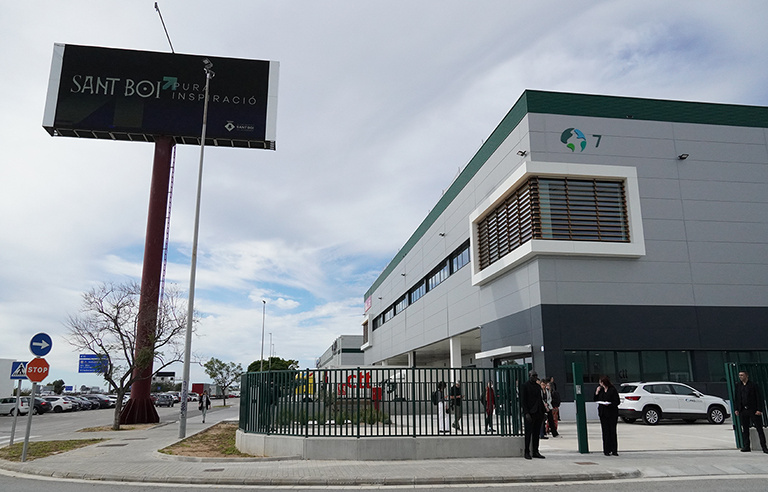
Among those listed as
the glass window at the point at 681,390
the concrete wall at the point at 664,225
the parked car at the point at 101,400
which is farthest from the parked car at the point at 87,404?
the glass window at the point at 681,390

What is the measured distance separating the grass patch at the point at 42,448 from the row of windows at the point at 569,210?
17560 mm

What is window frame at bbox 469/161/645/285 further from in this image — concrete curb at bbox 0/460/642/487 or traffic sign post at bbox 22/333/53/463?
traffic sign post at bbox 22/333/53/463

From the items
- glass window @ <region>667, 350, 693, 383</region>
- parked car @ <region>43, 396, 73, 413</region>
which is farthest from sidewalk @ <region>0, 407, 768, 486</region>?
parked car @ <region>43, 396, 73, 413</region>

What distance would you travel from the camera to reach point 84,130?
29062 mm

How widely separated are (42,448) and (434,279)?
27.9 meters

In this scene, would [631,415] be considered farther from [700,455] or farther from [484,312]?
[484,312]

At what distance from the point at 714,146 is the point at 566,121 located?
7275 mm

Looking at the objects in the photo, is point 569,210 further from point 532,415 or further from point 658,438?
point 532,415

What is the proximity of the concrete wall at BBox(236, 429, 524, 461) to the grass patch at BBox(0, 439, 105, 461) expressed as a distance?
708 centimetres

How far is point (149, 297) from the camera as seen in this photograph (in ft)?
87.1

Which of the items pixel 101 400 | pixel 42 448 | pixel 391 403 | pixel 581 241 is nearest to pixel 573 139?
pixel 581 241

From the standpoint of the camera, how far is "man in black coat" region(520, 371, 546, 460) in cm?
1233

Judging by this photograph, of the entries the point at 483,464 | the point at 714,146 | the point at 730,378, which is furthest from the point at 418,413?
the point at 714,146

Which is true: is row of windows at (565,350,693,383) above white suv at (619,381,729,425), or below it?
above
